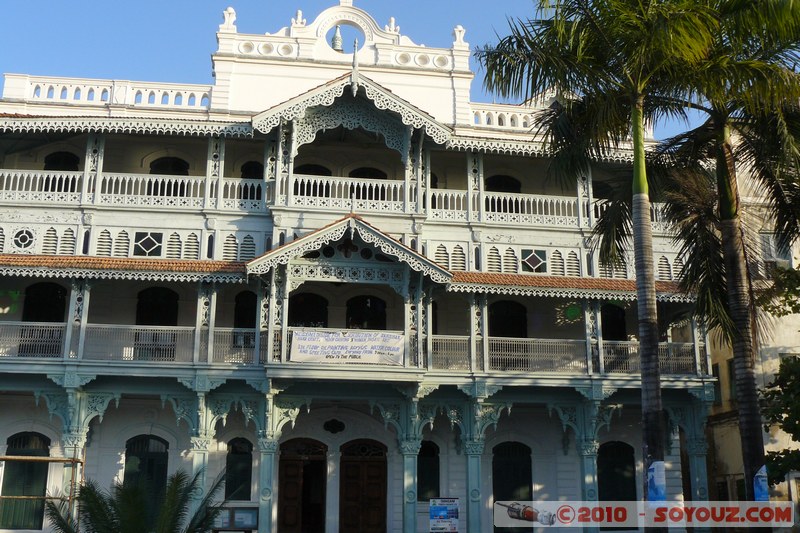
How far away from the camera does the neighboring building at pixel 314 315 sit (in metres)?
23.0

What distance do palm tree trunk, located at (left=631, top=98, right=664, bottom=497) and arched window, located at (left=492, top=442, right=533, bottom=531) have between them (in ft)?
34.0

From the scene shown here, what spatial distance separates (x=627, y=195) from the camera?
18.9 m

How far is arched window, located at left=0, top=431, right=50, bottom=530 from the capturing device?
77.0 feet

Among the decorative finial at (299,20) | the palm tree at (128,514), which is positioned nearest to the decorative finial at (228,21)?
the decorative finial at (299,20)

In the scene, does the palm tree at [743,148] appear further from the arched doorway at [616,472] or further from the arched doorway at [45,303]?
the arched doorway at [45,303]

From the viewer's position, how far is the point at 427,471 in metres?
25.3

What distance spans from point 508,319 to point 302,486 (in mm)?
7893

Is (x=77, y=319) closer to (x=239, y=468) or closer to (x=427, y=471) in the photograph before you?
(x=239, y=468)

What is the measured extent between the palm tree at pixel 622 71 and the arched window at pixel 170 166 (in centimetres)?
1237

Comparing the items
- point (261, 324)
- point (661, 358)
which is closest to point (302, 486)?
point (261, 324)

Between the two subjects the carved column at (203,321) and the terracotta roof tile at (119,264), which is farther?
the carved column at (203,321)

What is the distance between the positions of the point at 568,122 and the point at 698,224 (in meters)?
3.57

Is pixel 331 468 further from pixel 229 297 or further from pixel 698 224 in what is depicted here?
pixel 698 224

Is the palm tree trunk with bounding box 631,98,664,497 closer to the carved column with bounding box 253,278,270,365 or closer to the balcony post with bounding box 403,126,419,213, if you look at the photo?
the balcony post with bounding box 403,126,419,213
